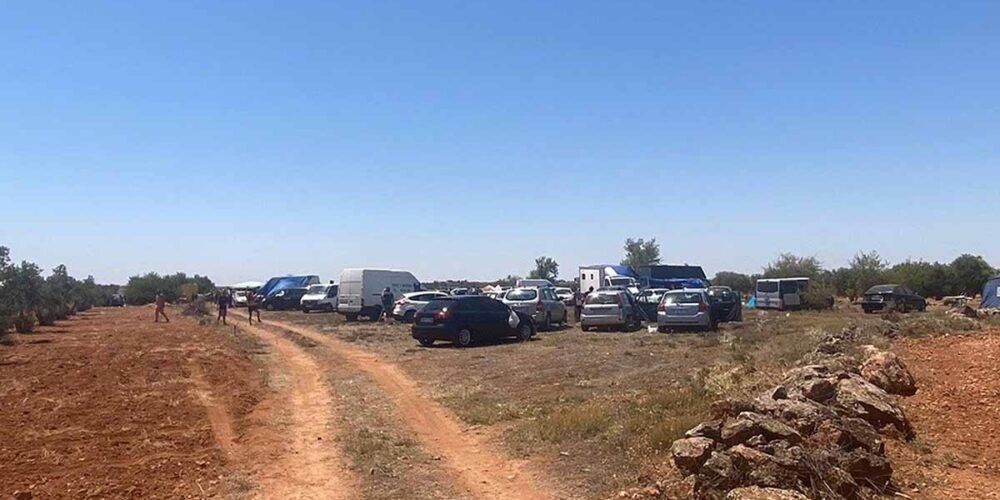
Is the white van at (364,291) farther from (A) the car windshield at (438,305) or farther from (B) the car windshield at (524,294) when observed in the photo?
(A) the car windshield at (438,305)

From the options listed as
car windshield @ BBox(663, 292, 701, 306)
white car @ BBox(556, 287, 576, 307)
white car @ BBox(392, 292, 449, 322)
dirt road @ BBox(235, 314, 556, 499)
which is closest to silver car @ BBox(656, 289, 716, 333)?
car windshield @ BBox(663, 292, 701, 306)

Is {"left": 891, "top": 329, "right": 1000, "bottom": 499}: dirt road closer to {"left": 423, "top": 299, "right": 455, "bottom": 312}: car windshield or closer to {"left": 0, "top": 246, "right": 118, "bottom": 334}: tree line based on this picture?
{"left": 423, "top": 299, "right": 455, "bottom": 312}: car windshield

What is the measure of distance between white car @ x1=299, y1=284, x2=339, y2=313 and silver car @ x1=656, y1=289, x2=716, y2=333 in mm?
23563

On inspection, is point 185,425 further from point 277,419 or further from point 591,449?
point 591,449

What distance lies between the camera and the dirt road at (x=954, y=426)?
704 cm

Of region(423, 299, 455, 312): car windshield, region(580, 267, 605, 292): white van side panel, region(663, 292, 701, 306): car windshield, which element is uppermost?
region(580, 267, 605, 292): white van side panel

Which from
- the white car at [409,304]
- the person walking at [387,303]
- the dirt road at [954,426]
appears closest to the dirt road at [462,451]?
the dirt road at [954,426]

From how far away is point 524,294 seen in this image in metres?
31.0

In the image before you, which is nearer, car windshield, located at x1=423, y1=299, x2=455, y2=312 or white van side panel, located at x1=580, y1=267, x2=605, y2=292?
car windshield, located at x1=423, y1=299, x2=455, y2=312

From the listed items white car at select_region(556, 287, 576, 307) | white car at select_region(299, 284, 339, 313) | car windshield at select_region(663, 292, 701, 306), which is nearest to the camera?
car windshield at select_region(663, 292, 701, 306)

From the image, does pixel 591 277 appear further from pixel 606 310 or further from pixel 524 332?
pixel 524 332

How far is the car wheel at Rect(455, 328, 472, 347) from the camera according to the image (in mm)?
23578

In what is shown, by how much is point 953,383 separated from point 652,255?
99.1m

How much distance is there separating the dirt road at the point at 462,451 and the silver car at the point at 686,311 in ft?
41.6
